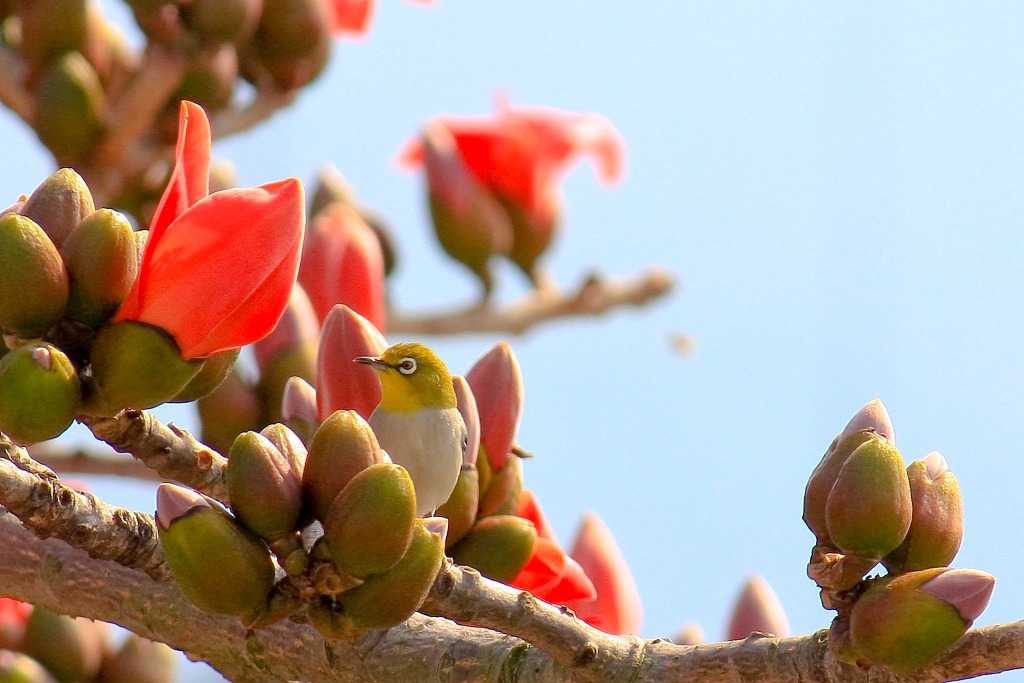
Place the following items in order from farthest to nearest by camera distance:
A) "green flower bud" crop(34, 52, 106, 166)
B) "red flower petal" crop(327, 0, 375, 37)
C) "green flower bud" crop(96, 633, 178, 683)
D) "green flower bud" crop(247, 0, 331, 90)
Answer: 1. "red flower petal" crop(327, 0, 375, 37)
2. "green flower bud" crop(247, 0, 331, 90)
3. "green flower bud" crop(34, 52, 106, 166)
4. "green flower bud" crop(96, 633, 178, 683)

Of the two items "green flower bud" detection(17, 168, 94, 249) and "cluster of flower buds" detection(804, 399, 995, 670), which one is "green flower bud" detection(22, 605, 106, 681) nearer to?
"green flower bud" detection(17, 168, 94, 249)

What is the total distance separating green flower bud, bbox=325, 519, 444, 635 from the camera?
526 mm

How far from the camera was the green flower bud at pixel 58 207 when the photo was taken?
603 millimetres

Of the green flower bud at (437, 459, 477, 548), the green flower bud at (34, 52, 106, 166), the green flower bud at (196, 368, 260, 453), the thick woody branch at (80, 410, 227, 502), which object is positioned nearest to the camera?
the thick woody branch at (80, 410, 227, 502)

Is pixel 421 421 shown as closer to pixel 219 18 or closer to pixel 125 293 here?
pixel 125 293

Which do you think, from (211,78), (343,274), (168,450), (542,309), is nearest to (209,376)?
(168,450)

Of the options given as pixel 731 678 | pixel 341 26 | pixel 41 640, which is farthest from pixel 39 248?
pixel 341 26

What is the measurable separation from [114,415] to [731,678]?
29 cm

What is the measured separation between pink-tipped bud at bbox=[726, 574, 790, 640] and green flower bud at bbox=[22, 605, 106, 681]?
0.48 meters

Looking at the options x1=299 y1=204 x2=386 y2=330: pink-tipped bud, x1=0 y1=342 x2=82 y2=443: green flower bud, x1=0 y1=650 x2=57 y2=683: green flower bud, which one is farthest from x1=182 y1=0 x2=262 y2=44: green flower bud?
x1=0 y1=342 x2=82 y2=443: green flower bud

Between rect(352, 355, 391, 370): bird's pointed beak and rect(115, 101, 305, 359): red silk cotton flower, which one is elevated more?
rect(115, 101, 305, 359): red silk cotton flower

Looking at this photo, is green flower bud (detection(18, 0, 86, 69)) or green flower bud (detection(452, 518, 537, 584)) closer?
green flower bud (detection(452, 518, 537, 584))

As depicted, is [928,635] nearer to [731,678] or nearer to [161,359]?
[731,678]

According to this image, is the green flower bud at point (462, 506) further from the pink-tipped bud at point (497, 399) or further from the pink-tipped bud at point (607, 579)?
the pink-tipped bud at point (607, 579)
